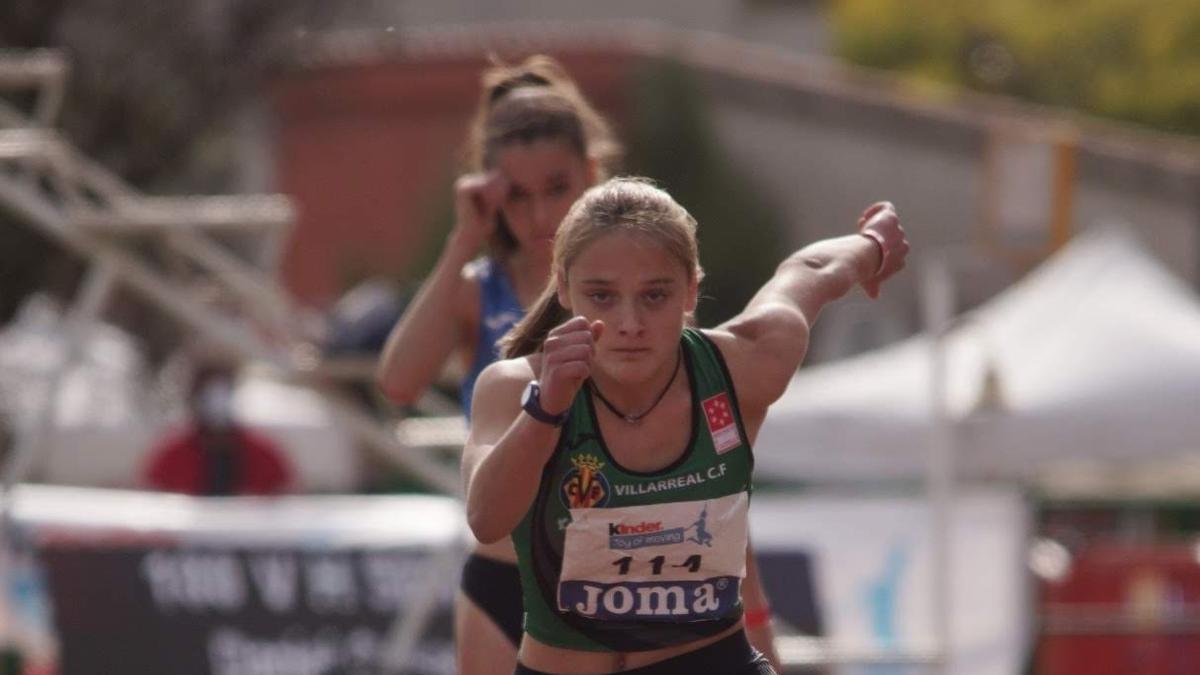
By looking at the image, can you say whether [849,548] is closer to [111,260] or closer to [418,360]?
[111,260]

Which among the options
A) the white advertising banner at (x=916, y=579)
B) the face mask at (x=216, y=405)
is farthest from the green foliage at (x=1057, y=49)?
the white advertising banner at (x=916, y=579)

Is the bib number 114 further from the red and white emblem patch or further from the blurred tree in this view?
the blurred tree

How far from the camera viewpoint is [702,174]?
1025 inches

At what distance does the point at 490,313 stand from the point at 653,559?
1.38 metres

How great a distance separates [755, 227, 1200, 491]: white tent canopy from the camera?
8.91m

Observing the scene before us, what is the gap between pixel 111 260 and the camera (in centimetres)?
785

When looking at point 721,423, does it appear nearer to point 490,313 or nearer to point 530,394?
point 530,394

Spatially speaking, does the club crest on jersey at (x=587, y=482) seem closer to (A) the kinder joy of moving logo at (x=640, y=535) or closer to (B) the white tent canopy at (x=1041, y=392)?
(A) the kinder joy of moving logo at (x=640, y=535)

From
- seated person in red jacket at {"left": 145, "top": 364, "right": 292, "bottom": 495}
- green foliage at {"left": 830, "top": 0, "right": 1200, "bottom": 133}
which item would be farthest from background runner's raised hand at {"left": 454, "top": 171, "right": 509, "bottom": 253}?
green foliage at {"left": 830, "top": 0, "right": 1200, "bottom": 133}

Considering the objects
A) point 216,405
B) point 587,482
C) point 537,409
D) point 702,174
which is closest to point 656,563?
point 587,482

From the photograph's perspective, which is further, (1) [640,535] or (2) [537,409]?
(1) [640,535]

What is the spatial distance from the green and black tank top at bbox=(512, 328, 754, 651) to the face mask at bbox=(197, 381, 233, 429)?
6.95m

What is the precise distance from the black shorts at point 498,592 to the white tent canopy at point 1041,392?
389cm

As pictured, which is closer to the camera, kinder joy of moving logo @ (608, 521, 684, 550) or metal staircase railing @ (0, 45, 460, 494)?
kinder joy of moving logo @ (608, 521, 684, 550)
